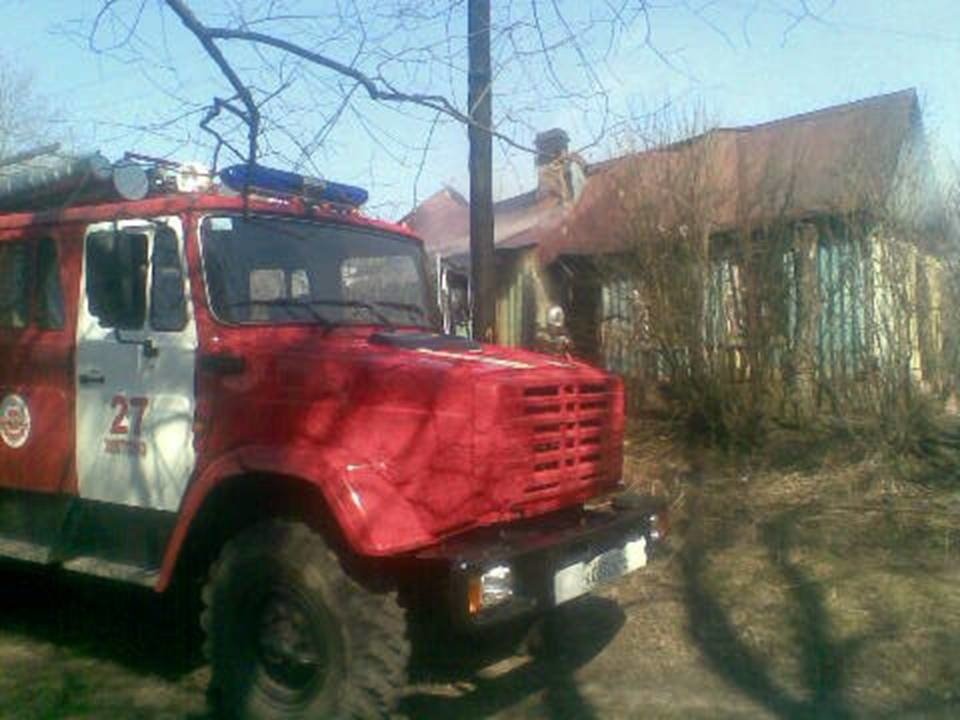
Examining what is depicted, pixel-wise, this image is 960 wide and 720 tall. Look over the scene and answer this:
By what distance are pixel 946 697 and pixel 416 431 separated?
9.65 feet

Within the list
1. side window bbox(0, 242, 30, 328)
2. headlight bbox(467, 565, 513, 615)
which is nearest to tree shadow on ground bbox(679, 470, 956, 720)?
headlight bbox(467, 565, 513, 615)

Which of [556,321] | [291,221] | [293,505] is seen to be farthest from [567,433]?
[556,321]

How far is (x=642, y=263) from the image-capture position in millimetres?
9953

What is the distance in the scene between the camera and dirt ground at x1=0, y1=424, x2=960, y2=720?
5.01m

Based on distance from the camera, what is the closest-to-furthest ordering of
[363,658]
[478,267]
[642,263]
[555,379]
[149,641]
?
[363,658], [555,379], [149,641], [478,267], [642,263]

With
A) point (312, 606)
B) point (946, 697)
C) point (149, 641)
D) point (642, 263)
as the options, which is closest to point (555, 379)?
point (312, 606)

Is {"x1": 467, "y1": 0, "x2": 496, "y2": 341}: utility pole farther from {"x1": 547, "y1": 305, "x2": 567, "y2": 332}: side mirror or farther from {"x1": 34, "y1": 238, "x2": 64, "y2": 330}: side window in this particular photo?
{"x1": 34, "y1": 238, "x2": 64, "y2": 330}: side window

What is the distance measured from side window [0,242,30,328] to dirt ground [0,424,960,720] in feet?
5.65

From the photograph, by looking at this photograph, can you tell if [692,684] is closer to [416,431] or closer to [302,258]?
[416,431]

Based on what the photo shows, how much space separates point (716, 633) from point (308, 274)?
3162 millimetres

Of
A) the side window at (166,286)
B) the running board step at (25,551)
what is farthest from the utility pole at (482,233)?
the running board step at (25,551)

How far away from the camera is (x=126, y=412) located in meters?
5.18

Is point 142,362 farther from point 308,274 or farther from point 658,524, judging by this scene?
point 658,524

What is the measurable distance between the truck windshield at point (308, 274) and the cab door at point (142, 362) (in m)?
0.21
